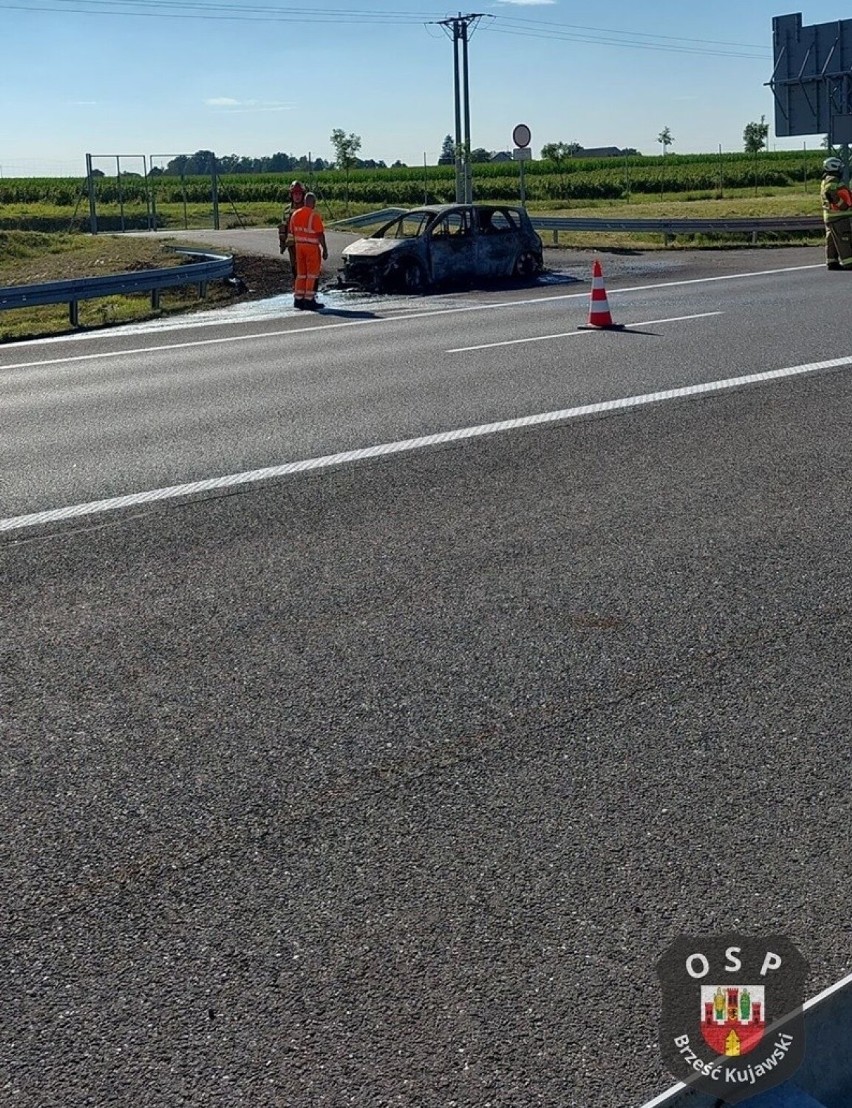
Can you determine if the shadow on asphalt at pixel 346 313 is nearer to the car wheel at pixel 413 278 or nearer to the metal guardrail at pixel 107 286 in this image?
the metal guardrail at pixel 107 286

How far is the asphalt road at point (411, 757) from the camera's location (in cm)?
317

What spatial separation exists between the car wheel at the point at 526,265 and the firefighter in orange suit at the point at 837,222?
483 cm

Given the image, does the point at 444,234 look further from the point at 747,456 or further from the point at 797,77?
the point at 797,77

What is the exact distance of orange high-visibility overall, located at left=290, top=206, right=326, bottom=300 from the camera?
1983 centimetres

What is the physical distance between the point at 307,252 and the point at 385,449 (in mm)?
11671

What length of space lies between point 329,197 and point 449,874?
77.6m

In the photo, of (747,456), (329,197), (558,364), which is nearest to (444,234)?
(558,364)

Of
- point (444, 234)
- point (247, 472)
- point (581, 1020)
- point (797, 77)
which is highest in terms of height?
Answer: point (797, 77)

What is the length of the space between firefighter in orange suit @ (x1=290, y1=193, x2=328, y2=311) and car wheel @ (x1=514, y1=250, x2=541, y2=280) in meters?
5.22

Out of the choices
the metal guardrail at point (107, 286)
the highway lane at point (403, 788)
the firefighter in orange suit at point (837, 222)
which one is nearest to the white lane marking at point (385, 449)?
the highway lane at point (403, 788)

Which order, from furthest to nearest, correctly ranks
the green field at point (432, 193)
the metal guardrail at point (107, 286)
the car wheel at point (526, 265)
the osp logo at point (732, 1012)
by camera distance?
the green field at point (432, 193)
the car wheel at point (526, 265)
the metal guardrail at point (107, 286)
the osp logo at point (732, 1012)

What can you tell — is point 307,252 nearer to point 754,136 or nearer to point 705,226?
point 705,226

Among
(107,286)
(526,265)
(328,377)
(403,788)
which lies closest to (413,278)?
(526,265)

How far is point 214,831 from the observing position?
4.07 m
